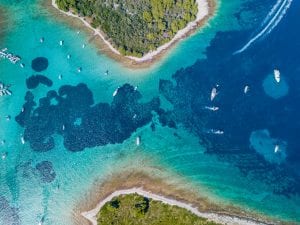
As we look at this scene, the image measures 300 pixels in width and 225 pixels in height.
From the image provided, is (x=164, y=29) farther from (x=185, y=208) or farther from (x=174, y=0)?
(x=185, y=208)

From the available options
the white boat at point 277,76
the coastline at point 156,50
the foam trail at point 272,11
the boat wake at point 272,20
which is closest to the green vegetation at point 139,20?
the coastline at point 156,50

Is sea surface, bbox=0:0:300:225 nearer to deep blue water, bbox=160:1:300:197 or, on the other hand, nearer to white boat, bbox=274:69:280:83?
deep blue water, bbox=160:1:300:197

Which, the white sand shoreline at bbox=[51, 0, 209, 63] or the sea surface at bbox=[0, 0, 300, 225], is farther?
the white sand shoreline at bbox=[51, 0, 209, 63]

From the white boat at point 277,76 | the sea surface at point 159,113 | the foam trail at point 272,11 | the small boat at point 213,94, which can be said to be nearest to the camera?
the sea surface at point 159,113

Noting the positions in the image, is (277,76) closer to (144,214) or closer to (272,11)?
(272,11)

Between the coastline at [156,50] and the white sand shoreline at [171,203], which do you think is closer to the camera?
the white sand shoreline at [171,203]

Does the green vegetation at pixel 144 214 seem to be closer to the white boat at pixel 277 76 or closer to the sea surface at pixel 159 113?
the sea surface at pixel 159 113

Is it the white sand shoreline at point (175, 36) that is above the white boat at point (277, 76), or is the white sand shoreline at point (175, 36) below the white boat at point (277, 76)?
above

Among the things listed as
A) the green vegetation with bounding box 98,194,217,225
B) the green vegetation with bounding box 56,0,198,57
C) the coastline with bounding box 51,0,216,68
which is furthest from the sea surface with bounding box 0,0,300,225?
the green vegetation with bounding box 98,194,217,225
